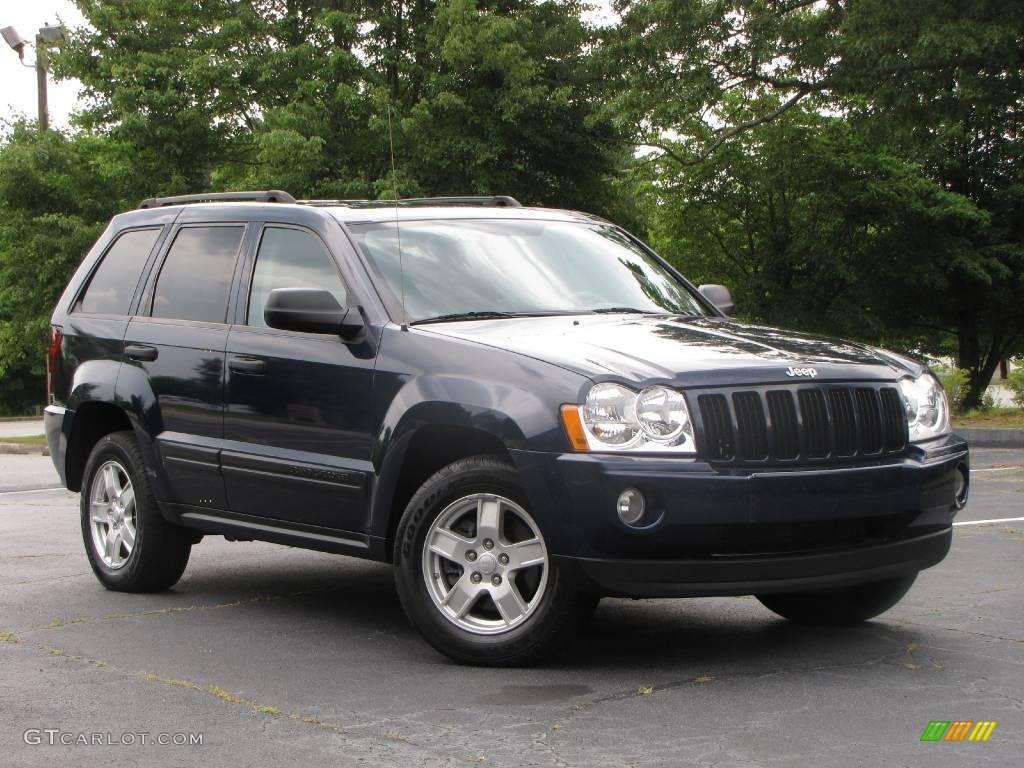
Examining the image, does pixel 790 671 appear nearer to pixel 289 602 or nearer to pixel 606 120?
pixel 289 602

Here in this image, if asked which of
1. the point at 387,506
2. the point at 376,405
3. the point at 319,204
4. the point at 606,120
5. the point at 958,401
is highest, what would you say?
the point at 606,120

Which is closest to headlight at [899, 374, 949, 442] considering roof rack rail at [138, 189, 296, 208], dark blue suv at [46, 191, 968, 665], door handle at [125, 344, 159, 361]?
dark blue suv at [46, 191, 968, 665]

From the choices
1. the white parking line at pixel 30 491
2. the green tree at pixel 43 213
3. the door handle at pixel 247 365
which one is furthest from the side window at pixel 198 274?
the green tree at pixel 43 213

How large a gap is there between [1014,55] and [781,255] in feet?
40.4

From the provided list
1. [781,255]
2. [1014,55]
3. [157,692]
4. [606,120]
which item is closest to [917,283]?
[781,255]

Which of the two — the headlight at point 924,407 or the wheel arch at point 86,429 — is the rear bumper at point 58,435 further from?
the headlight at point 924,407

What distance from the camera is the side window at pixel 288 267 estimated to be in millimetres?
6582

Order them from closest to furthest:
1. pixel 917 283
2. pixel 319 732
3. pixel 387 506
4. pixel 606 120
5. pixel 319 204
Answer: pixel 319 732
pixel 387 506
pixel 319 204
pixel 606 120
pixel 917 283

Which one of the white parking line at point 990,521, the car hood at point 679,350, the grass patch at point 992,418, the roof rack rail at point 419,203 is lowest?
the grass patch at point 992,418

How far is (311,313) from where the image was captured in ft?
19.7

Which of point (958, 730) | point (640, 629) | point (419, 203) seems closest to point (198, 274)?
point (419, 203)

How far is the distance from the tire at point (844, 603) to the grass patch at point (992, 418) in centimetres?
1512

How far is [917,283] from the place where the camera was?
101ft

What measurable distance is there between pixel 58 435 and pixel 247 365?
6.13 ft
